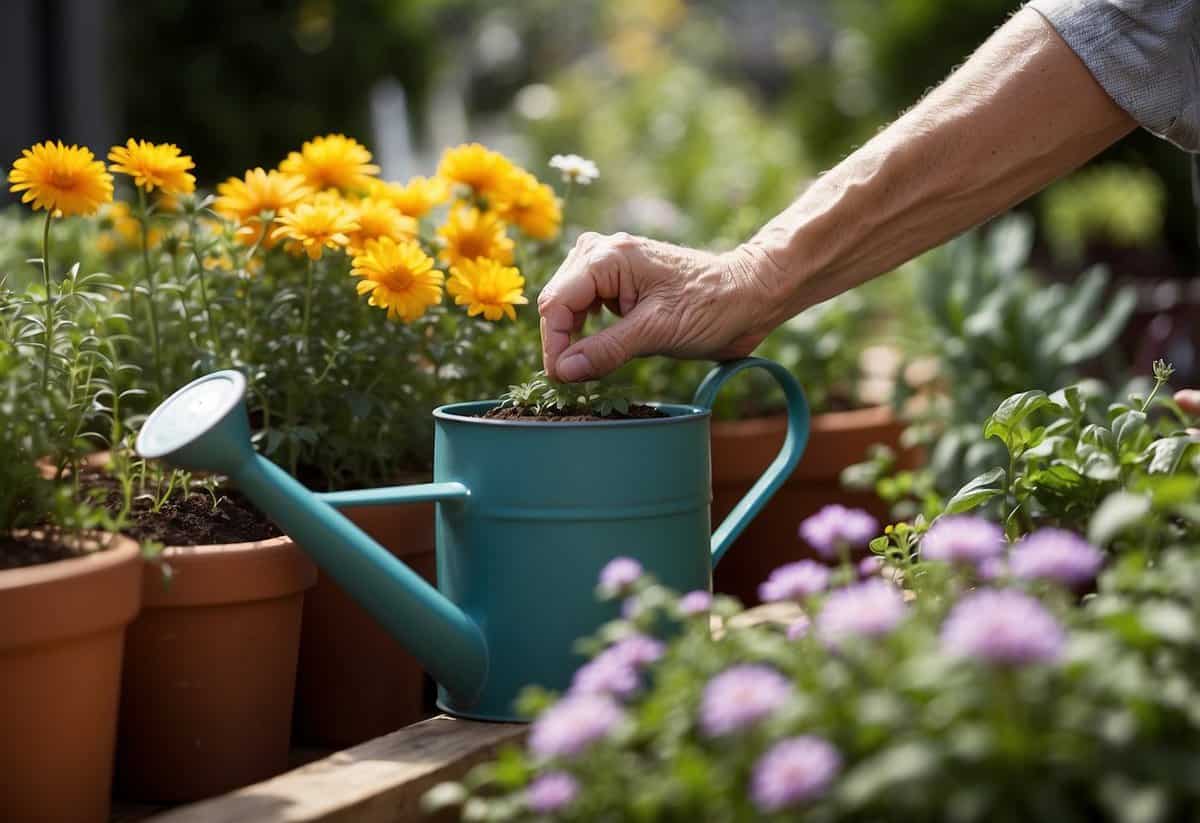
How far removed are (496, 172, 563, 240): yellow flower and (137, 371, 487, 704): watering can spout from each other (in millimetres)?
544

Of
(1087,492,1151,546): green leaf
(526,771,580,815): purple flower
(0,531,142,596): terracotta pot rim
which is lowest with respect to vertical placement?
(526,771,580,815): purple flower

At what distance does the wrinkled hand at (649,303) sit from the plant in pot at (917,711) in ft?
1.55

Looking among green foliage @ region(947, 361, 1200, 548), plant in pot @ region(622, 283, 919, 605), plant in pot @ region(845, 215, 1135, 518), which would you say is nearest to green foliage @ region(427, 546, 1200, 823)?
green foliage @ region(947, 361, 1200, 548)

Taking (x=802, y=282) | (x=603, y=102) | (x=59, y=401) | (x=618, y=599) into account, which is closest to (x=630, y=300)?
(x=802, y=282)

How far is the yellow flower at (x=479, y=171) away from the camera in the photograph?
5.70 feet

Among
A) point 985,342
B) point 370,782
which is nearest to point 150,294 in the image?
point 370,782

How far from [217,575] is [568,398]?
1.22 feet

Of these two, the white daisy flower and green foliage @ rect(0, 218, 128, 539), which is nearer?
green foliage @ rect(0, 218, 128, 539)

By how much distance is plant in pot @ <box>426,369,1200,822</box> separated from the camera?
2.54ft

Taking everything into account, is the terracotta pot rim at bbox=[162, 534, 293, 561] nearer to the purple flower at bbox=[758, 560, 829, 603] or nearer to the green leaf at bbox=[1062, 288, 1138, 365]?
the purple flower at bbox=[758, 560, 829, 603]

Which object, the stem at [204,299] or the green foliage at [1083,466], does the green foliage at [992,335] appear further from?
the stem at [204,299]

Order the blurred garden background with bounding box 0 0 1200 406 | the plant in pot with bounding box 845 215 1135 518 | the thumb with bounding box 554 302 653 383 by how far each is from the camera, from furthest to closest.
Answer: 1. the blurred garden background with bounding box 0 0 1200 406
2. the plant in pot with bounding box 845 215 1135 518
3. the thumb with bounding box 554 302 653 383

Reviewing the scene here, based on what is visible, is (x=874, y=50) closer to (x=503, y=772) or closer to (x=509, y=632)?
(x=509, y=632)

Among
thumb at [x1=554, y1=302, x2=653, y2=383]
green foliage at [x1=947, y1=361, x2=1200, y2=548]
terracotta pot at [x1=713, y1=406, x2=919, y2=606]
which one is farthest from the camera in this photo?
terracotta pot at [x1=713, y1=406, x2=919, y2=606]
